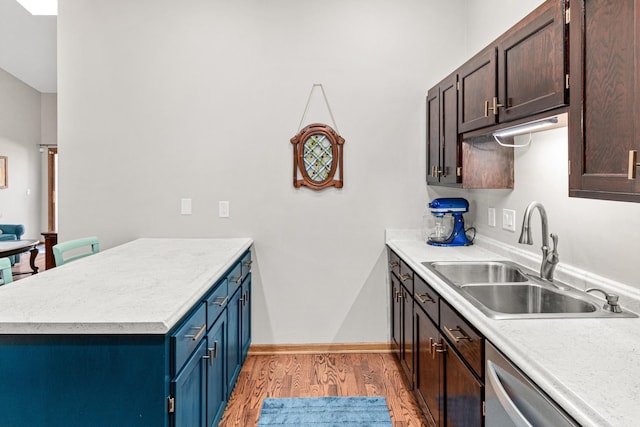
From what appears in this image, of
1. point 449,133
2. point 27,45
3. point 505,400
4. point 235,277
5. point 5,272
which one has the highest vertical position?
point 27,45

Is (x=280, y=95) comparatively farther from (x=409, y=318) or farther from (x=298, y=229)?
(x=409, y=318)

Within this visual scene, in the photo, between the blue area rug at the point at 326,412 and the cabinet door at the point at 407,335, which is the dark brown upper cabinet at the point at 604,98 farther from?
the blue area rug at the point at 326,412

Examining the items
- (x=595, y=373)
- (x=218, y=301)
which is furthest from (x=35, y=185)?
(x=595, y=373)

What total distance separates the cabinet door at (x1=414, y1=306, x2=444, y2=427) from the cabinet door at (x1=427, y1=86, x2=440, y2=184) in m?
1.08

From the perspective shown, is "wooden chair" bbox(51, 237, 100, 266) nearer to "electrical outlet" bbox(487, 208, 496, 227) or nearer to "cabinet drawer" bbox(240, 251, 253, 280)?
"cabinet drawer" bbox(240, 251, 253, 280)

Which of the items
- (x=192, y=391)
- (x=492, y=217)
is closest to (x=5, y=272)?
(x=192, y=391)

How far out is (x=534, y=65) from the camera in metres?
1.66

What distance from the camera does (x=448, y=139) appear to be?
2.69 meters

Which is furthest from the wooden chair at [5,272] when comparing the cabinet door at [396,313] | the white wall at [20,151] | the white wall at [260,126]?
the white wall at [20,151]

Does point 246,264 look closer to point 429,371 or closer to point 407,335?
point 407,335

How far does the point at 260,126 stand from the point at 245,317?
1369 millimetres

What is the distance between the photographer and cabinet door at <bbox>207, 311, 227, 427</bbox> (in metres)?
1.88

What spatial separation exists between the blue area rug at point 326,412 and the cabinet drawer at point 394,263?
31.7 inches

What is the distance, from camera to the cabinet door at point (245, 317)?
280cm
